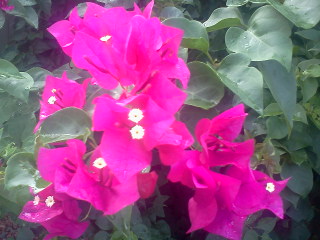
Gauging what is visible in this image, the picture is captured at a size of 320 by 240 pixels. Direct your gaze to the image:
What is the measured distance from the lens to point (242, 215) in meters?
0.68

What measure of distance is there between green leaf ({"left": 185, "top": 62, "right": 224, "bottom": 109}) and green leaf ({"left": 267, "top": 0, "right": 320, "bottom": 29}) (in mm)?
157

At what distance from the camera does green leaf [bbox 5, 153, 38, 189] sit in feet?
2.31

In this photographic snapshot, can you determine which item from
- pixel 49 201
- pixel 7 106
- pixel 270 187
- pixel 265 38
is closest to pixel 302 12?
pixel 265 38

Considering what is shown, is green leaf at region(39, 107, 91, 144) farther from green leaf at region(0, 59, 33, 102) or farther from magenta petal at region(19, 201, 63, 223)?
green leaf at region(0, 59, 33, 102)

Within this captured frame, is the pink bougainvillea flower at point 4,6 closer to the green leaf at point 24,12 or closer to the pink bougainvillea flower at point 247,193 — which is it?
the green leaf at point 24,12

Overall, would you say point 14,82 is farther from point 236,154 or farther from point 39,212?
point 236,154

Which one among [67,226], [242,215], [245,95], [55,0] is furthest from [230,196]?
[55,0]

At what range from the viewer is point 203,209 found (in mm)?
659

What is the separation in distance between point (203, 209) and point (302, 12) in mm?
374

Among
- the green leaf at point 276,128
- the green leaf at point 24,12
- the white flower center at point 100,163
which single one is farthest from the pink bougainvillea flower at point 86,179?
the green leaf at point 24,12

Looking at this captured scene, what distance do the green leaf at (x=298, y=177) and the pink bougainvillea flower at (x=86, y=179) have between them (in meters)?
0.53

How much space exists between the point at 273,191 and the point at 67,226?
0.33 m

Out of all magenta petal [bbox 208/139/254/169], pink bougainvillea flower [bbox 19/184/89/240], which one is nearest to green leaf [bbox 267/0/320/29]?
magenta petal [bbox 208/139/254/169]

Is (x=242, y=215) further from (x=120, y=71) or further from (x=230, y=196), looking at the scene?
(x=120, y=71)
